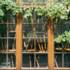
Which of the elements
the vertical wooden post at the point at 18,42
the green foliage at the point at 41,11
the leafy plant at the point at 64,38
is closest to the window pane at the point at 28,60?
the vertical wooden post at the point at 18,42

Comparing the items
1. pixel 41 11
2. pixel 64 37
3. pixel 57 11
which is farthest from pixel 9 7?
pixel 64 37

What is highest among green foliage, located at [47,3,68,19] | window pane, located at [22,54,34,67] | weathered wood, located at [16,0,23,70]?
green foliage, located at [47,3,68,19]

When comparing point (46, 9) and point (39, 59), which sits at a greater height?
point (46, 9)

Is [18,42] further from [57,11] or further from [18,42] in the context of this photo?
[57,11]

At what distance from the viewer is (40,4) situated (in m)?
8.92

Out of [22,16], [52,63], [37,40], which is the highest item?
[22,16]

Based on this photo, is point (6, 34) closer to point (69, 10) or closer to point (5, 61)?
point (5, 61)

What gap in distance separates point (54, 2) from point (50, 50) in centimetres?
113

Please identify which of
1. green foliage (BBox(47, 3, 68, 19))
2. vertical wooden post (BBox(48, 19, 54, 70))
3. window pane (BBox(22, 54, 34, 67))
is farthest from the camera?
window pane (BBox(22, 54, 34, 67))

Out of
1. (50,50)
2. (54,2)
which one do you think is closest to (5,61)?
(50,50)

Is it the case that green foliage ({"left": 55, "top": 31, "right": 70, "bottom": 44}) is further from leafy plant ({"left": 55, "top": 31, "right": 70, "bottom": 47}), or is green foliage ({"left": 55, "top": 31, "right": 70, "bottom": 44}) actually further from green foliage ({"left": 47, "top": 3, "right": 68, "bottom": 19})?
green foliage ({"left": 47, "top": 3, "right": 68, "bottom": 19})

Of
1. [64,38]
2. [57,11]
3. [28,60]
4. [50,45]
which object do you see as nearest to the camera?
[57,11]

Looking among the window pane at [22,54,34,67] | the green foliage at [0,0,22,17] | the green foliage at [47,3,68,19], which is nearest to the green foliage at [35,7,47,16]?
the green foliage at [47,3,68,19]

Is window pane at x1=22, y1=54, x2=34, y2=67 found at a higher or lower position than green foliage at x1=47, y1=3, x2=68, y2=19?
lower
